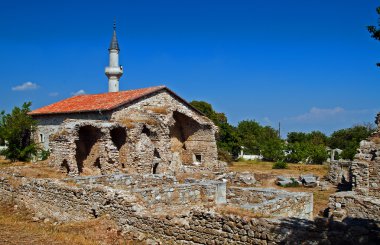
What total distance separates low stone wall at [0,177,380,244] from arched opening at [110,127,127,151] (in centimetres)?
1088

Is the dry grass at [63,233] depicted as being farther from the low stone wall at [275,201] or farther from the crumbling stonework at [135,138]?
the crumbling stonework at [135,138]

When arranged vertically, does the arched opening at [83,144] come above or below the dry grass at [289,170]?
above

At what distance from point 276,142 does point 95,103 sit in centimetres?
3345

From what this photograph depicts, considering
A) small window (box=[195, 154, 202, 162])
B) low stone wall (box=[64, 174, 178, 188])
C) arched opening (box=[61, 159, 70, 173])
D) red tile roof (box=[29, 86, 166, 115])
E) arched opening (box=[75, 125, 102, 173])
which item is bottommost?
low stone wall (box=[64, 174, 178, 188])

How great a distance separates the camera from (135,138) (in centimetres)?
2436

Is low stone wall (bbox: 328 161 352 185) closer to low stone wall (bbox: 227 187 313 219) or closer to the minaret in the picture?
low stone wall (bbox: 227 187 313 219)

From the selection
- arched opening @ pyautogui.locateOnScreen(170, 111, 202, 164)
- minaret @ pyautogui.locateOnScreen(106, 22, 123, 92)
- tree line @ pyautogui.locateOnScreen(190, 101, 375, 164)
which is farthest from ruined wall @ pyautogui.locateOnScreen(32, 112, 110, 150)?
tree line @ pyautogui.locateOnScreen(190, 101, 375, 164)

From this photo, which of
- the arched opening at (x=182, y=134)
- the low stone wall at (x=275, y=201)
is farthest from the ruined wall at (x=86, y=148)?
the low stone wall at (x=275, y=201)

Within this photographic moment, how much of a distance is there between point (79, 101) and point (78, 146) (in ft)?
23.8

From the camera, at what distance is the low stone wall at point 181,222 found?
22.0ft

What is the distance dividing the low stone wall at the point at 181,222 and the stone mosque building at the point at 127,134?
27.3ft

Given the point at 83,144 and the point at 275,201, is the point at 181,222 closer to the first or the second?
the point at 275,201

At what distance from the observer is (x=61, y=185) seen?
12.5 m

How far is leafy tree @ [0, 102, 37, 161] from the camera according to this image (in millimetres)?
30383
